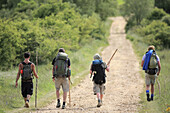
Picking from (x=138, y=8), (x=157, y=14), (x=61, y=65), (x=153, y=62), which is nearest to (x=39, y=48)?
(x=61, y=65)

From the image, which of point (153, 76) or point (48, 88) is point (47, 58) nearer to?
point (48, 88)

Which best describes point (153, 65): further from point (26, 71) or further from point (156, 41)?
point (156, 41)

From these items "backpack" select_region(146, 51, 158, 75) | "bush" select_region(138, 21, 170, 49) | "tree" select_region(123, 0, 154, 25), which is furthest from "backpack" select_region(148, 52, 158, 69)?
"tree" select_region(123, 0, 154, 25)

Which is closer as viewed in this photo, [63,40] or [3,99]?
[3,99]

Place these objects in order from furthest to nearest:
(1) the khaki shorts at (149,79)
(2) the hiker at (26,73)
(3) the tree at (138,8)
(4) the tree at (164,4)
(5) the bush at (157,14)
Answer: (4) the tree at (164,4) → (3) the tree at (138,8) → (5) the bush at (157,14) → (1) the khaki shorts at (149,79) → (2) the hiker at (26,73)

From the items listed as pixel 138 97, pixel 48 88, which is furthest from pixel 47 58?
pixel 138 97

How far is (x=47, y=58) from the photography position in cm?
1992

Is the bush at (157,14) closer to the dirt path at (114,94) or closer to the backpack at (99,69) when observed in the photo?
the dirt path at (114,94)

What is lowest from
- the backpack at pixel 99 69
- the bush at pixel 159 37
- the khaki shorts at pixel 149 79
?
the bush at pixel 159 37

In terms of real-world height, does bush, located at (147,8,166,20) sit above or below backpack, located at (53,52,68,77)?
below

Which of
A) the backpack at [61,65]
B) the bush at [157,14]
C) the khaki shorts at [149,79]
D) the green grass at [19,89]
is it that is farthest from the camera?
the bush at [157,14]

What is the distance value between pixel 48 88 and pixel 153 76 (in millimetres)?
5804

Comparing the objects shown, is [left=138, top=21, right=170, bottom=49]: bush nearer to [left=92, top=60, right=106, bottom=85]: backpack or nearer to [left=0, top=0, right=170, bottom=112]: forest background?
[left=0, top=0, right=170, bottom=112]: forest background

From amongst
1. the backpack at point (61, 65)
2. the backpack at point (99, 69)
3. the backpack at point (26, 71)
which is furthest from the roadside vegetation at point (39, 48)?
the backpack at point (99, 69)
